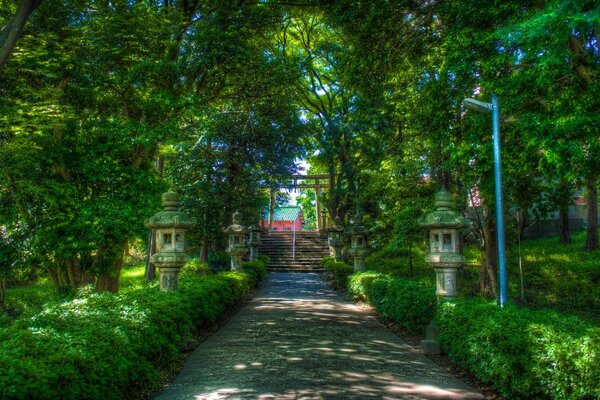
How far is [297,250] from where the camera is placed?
2766cm

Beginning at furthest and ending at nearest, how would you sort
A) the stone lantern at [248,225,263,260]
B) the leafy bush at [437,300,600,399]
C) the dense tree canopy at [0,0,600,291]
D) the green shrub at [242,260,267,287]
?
the stone lantern at [248,225,263,260] < the green shrub at [242,260,267,287] < the dense tree canopy at [0,0,600,291] < the leafy bush at [437,300,600,399]

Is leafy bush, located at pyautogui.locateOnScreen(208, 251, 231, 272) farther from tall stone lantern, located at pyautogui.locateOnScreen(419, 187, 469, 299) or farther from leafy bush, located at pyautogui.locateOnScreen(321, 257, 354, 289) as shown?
tall stone lantern, located at pyautogui.locateOnScreen(419, 187, 469, 299)

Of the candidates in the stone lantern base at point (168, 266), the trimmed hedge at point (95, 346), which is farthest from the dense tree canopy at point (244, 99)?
the trimmed hedge at point (95, 346)

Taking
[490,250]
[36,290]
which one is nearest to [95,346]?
[490,250]

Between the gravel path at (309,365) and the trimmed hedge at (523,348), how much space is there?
0.39 m

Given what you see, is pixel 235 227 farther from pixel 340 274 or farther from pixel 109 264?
pixel 340 274

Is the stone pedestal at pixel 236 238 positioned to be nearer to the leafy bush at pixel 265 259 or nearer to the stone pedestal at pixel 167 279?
the stone pedestal at pixel 167 279

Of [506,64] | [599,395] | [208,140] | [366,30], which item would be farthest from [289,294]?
[599,395]

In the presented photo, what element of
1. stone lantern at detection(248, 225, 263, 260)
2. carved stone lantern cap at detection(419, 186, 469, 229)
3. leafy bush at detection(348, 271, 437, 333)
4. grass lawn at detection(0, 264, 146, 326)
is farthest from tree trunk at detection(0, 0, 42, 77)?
stone lantern at detection(248, 225, 263, 260)

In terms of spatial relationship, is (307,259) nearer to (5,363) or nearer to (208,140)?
(208,140)

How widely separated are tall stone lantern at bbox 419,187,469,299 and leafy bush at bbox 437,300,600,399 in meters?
1.36

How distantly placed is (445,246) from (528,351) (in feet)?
10.9

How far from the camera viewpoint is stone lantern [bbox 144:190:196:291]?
8.27 metres

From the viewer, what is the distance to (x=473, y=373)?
576cm
